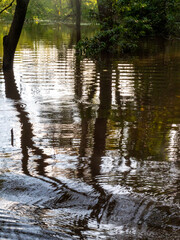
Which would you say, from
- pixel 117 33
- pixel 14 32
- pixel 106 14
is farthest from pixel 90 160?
pixel 106 14

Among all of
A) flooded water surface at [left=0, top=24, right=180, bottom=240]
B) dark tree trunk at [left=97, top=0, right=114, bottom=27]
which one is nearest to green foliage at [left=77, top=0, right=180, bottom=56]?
dark tree trunk at [left=97, top=0, right=114, bottom=27]

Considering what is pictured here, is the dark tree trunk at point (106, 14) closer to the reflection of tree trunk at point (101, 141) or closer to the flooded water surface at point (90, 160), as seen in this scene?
the reflection of tree trunk at point (101, 141)

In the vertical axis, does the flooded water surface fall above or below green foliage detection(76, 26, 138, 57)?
below

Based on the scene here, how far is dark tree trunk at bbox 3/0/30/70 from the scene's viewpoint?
11.5 m

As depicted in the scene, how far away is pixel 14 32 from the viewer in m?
11.8

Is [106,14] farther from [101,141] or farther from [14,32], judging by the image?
[101,141]

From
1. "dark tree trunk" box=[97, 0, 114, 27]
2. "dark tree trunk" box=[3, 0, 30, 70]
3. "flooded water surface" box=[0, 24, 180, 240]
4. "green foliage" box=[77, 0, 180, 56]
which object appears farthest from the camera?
"dark tree trunk" box=[97, 0, 114, 27]

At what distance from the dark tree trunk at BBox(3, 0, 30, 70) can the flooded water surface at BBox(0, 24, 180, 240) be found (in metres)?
2.73

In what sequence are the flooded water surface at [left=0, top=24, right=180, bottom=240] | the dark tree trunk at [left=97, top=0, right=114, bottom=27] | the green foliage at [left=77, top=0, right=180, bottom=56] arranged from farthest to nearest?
the dark tree trunk at [left=97, top=0, right=114, bottom=27] → the green foliage at [left=77, top=0, right=180, bottom=56] → the flooded water surface at [left=0, top=24, right=180, bottom=240]

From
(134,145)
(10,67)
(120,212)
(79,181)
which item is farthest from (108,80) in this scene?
(120,212)

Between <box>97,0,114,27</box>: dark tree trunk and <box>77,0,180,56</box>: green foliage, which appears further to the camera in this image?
<box>97,0,114,27</box>: dark tree trunk

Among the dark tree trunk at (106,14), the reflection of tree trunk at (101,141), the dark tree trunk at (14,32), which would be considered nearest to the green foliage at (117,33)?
the dark tree trunk at (106,14)

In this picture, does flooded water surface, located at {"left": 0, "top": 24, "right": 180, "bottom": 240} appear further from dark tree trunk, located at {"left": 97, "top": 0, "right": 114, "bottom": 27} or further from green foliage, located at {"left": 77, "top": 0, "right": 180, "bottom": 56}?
dark tree trunk, located at {"left": 97, "top": 0, "right": 114, "bottom": 27}

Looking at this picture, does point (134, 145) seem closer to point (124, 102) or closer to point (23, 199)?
point (23, 199)
